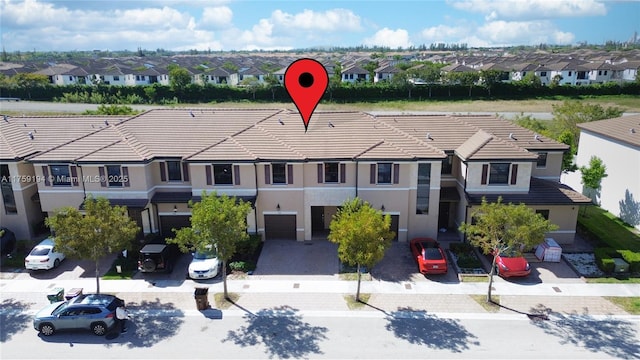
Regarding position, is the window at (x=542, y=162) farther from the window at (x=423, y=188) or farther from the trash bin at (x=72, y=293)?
the trash bin at (x=72, y=293)

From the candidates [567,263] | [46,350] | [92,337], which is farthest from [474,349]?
[46,350]

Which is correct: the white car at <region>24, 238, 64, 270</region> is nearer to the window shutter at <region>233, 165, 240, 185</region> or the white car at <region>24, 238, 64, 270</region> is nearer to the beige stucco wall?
the window shutter at <region>233, 165, 240, 185</region>

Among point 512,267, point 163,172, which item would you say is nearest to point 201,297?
point 163,172

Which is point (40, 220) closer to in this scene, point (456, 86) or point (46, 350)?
point (46, 350)

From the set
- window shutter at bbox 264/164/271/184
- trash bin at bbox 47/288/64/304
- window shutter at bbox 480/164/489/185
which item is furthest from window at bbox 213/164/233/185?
window shutter at bbox 480/164/489/185

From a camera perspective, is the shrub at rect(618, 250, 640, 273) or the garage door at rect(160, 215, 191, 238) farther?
the garage door at rect(160, 215, 191, 238)

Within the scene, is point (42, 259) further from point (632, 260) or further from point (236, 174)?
point (632, 260)
